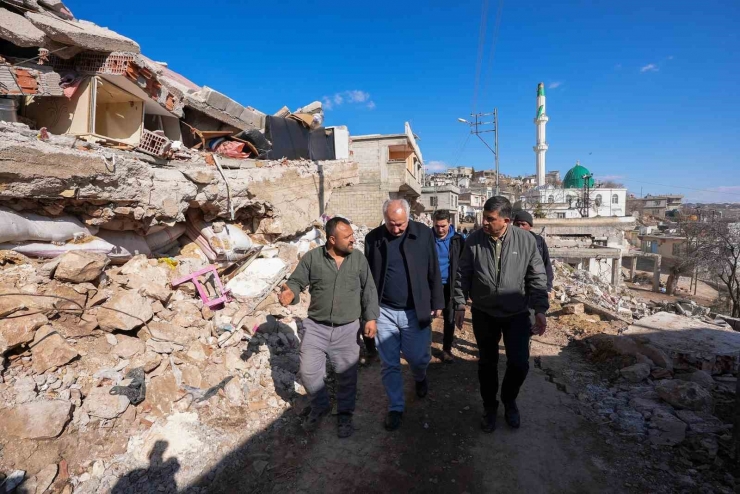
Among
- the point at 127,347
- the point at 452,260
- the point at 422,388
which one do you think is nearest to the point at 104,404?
the point at 127,347

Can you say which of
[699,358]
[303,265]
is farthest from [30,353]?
[699,358]

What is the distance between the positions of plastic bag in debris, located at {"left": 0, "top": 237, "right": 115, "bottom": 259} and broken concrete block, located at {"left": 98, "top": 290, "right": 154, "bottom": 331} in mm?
666

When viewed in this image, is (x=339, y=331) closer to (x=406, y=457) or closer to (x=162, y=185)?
(x=406, y=457)

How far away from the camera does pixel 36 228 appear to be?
11.6 feet

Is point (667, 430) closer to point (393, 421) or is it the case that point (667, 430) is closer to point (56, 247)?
point (393, 421)

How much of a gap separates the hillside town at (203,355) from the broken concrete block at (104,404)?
0.04 ft

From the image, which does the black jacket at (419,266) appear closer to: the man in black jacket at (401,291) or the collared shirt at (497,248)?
the man in black jacket at (401,291)

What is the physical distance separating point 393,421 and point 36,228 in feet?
12.5

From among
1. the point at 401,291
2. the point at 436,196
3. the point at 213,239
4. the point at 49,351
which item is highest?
the point at 436,196

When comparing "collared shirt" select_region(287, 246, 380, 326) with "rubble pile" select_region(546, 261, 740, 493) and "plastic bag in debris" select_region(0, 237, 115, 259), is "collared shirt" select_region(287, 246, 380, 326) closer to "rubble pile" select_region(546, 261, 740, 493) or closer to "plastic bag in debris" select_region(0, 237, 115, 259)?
"rubble pile" select_region(546, 261, 740, 493)

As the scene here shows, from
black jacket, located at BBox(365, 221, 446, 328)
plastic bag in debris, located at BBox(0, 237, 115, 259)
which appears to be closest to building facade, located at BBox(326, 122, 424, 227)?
plastic bag in debris, located at BBox(0, 237, 115, 259)

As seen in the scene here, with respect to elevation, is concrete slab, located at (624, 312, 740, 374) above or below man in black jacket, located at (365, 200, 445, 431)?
below

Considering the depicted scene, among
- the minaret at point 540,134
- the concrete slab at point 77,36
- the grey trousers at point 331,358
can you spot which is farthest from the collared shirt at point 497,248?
the minaret at point 540,134

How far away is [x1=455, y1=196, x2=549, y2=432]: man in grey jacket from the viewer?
2846 mm
